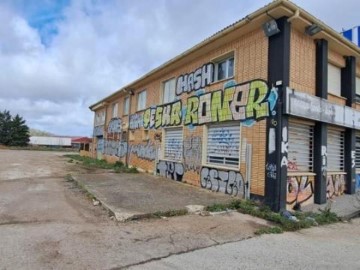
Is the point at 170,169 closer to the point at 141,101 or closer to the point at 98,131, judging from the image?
the point at 141,101

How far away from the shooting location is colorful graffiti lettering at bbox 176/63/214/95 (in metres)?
12.7

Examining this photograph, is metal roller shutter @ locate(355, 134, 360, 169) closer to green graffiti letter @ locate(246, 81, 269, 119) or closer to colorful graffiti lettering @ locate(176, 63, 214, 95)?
green graffiti letter @ locate(246, 81, 269, 119)

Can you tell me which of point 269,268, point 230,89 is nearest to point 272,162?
point 230,89

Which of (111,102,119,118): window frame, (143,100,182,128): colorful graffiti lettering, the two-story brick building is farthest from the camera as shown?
(111,102,119,118): window frame

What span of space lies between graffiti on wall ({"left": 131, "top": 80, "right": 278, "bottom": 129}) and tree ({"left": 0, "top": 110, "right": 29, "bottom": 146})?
192 feet

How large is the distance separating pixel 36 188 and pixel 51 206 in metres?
3.48

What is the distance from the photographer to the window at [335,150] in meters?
11.6

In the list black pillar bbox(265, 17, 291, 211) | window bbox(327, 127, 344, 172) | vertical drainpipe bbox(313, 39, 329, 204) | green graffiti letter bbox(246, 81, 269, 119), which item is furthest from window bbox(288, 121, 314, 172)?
window bbox(327, 127, 344, 172)

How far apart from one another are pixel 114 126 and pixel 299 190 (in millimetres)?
16529

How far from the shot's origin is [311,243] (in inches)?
250

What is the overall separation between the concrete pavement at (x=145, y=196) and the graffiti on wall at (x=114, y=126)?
9.34 metres

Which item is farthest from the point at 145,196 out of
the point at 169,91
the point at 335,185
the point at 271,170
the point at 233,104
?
the point at 169,91

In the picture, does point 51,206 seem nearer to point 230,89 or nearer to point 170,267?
point 170,267

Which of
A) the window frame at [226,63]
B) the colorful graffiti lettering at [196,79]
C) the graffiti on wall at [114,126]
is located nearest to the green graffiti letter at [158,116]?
the colorful graffiti lettering at [196,79]
